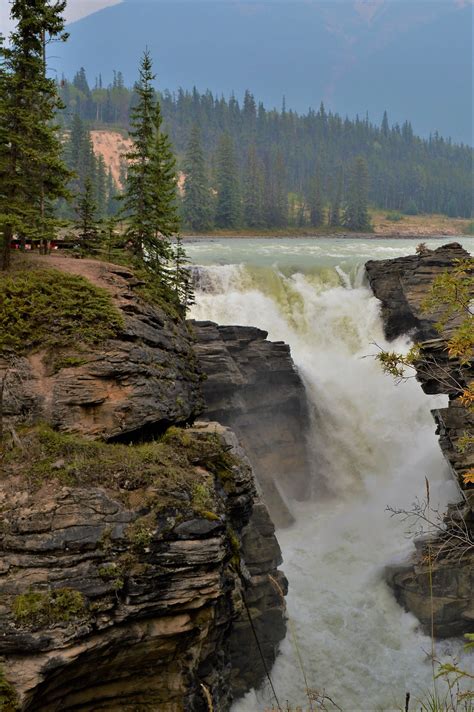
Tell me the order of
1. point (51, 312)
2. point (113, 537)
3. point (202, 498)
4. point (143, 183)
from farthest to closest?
point (143, 183) < point (51, 312) < point (202, 498) < point (113, 537)

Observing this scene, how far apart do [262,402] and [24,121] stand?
52.6 feet

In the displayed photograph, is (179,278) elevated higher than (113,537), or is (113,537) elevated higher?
(179,278)

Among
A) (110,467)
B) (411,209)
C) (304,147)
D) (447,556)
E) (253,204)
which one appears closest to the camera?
(110,467)

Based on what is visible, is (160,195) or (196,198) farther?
(196,198)

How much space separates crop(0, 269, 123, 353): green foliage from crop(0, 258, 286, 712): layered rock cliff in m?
0.40

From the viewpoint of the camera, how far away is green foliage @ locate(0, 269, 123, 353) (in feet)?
43.7

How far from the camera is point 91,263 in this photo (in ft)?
55.1

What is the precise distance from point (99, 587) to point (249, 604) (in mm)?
8188

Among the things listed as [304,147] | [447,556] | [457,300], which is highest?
[304,147]

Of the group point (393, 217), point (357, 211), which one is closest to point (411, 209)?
point (393, 217)

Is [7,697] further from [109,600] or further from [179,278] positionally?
[179,278]

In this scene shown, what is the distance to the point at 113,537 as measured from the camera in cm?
1040

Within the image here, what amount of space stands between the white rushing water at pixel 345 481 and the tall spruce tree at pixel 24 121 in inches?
573

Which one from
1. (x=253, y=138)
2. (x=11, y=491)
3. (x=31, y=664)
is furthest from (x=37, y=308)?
(x=253, y=138)
